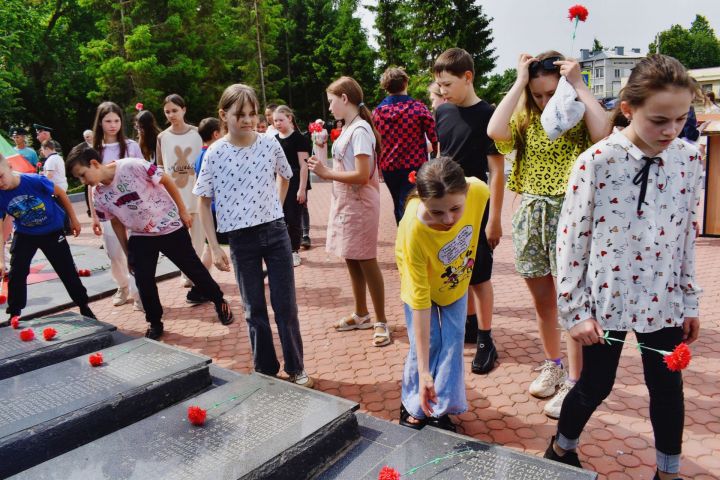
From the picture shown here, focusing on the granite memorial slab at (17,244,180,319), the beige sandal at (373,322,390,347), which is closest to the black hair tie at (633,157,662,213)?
the beige sandal at (373,322,390,347)

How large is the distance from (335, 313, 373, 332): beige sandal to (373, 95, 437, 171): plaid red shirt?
50.8 inches

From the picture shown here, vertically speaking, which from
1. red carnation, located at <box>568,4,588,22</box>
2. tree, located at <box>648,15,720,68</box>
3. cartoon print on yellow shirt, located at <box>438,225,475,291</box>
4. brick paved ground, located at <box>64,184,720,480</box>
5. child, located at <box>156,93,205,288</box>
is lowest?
brick paved ground, located at <box>64,184,720,480</box>

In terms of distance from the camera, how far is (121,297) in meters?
5.58

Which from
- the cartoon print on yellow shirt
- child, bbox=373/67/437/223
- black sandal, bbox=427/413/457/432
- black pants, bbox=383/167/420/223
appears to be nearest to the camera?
the cartoon print on yellow shirt

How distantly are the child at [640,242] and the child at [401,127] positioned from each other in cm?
258

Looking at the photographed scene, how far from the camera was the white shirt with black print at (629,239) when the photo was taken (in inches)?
76.5

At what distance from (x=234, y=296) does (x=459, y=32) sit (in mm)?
29911

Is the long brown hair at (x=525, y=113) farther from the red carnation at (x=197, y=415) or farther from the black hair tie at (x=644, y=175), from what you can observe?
the red carnation at (x=197, y=415)

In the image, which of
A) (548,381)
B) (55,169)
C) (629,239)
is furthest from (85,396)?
(55,169)

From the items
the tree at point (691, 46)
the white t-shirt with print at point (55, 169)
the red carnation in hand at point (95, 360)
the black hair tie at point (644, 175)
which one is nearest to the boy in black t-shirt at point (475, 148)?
the black hair tie at point (644, 175)

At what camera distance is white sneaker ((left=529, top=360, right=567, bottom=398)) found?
121 inches

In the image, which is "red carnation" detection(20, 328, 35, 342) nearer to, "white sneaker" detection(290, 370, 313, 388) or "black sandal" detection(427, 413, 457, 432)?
"white sneaker" detection(290, 370, 313, 388)

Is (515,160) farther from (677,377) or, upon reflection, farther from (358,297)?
(358,297)

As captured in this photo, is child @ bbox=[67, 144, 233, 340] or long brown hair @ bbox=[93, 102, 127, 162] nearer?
child @ bbox=[67, 144, 233, 340]
